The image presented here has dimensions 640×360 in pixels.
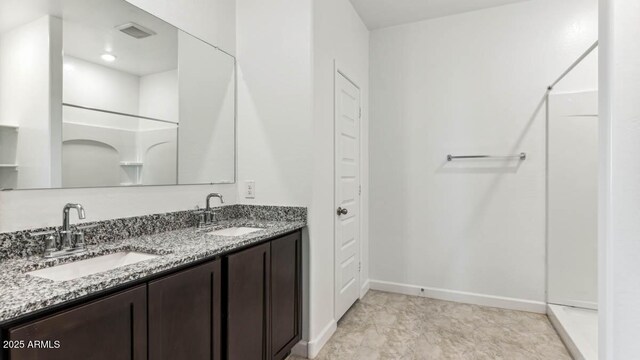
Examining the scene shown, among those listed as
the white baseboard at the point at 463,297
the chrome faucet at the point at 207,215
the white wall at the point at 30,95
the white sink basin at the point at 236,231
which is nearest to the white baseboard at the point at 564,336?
the white baseboard at the point at 463,297

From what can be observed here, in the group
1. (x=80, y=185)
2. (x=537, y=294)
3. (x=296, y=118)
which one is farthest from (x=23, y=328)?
(x=537, y=294)

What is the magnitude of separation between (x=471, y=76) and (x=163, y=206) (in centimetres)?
283

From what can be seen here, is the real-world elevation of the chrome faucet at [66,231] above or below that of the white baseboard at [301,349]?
above

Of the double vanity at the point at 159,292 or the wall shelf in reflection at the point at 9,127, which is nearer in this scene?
the double vanity at the point at 159,292

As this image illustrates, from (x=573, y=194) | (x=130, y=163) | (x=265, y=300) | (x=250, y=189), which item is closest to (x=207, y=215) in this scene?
(x=250, y=189)

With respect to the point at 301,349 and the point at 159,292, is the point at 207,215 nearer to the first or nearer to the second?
the point at 159,292

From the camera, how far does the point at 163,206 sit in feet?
5.98

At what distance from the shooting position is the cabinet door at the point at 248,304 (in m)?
1.52

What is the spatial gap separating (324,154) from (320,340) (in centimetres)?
130

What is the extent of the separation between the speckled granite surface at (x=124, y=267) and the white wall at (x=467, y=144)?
1546mm

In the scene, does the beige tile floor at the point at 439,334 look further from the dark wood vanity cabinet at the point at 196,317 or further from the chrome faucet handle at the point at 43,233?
the chrome faucet handle at the point at 43,233

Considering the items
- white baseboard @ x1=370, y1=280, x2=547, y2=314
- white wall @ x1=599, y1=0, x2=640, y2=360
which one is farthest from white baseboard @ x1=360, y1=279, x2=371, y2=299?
white wall @ x1=599, y1=0, x2=640, y2=360

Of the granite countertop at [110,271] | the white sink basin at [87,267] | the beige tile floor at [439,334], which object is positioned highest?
the granite countertop at [110,271]

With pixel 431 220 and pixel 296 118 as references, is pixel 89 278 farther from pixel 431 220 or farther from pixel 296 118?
pixel 431 220
